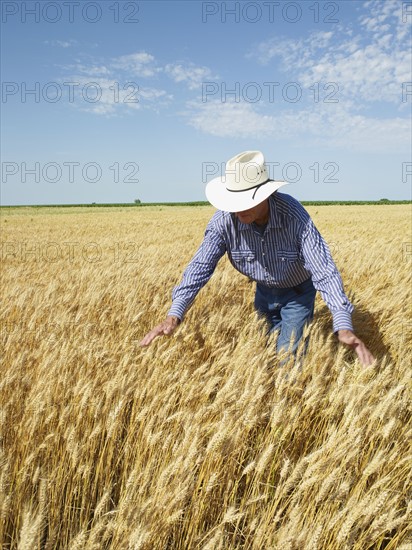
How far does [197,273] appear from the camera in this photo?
9.01ft

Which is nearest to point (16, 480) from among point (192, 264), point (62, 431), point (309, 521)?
point (62, 431)

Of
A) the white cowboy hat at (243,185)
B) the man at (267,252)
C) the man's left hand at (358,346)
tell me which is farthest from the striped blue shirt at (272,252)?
the man's left hand at (358,346)

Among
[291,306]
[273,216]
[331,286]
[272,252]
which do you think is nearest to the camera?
[331,286]

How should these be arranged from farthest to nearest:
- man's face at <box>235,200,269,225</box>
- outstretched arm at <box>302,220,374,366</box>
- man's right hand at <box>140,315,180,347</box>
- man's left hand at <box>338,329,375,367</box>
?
1. man's face at <box>235,200,269,225</box>
2. man's right hand at <box>140,315,180,347</box>
3. outstretched arm at <box>302,220,374,366</box>
4. man's left hand at <box>338,329,375,367</box>

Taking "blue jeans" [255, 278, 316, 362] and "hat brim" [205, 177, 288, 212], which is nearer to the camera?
"hat brim" [205, 177, 288, 212]

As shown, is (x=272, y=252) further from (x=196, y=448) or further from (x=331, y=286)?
(x=196, y=448)

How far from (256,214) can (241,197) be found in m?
0.17

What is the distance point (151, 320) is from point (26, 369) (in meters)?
1.30

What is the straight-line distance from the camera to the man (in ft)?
7.77

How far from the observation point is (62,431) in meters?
1.75

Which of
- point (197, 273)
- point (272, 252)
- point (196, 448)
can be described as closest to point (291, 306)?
point (272, 252)

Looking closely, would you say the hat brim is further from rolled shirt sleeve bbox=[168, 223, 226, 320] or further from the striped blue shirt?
rolled shirt sleeve bbox=[168, 223, 226, 320]

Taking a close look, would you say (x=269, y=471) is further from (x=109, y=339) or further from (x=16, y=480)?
(x=109, y=339)

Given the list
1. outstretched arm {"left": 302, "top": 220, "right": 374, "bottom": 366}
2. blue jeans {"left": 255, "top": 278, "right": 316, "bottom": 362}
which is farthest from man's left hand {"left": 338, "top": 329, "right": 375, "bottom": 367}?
blue jeans {"left": 255, "top": 278, "right": 316, "bottom": 362}
